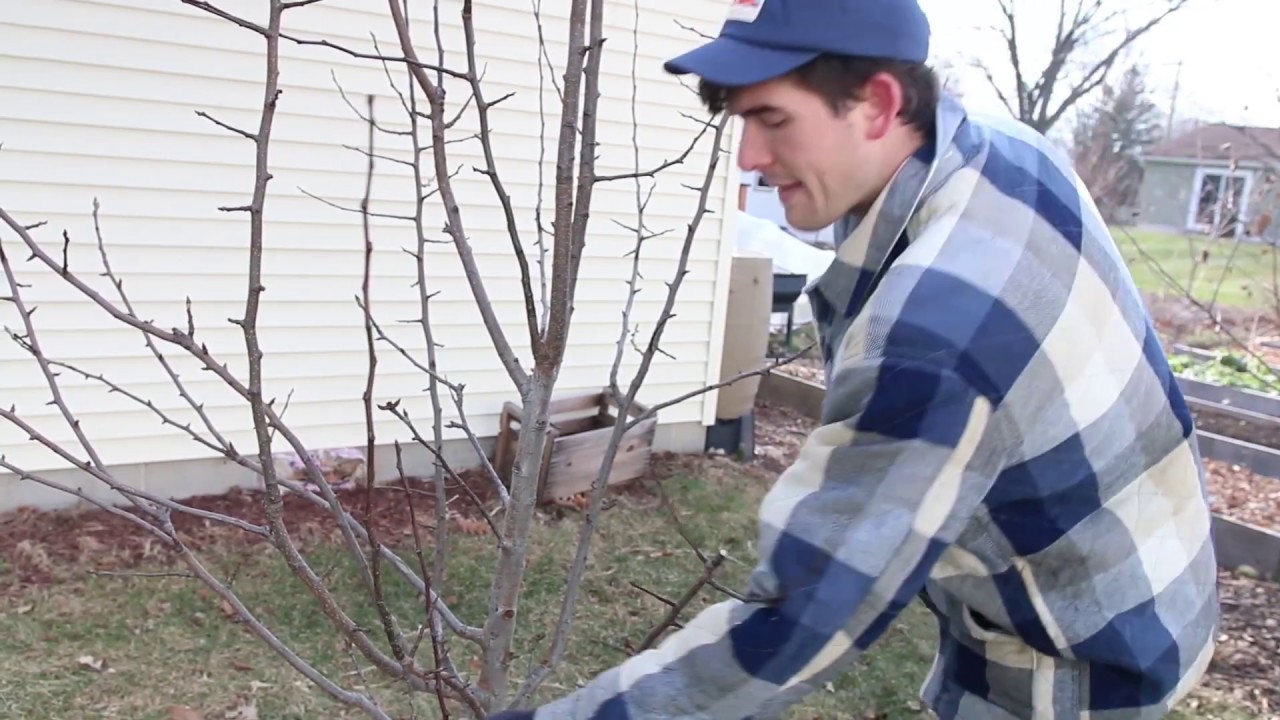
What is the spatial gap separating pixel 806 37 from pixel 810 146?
0.45 feet

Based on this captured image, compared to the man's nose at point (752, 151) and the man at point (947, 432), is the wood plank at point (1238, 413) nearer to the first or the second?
the man at point (947, 432)

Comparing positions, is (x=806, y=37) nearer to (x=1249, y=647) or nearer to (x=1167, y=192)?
(x=1249, y=647)

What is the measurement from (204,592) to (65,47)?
2503 mm

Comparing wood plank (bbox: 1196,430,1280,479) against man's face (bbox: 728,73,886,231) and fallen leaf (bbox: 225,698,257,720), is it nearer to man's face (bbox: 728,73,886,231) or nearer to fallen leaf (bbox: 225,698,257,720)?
fallen leaf (bbox: 225,698,257,720)

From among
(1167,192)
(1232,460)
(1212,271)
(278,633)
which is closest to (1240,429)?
(1232,460)

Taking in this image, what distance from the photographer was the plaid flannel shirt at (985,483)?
44.2 inches

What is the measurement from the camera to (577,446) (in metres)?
5.59

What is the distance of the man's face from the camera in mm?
1283

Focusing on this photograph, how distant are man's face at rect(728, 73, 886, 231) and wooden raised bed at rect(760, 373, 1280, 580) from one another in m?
1.99

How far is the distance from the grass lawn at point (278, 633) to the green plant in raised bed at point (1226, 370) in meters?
6.43

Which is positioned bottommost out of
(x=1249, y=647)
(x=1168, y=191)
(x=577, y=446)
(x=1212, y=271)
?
(x=1249, y=647)

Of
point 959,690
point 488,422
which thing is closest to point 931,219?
point 959,690

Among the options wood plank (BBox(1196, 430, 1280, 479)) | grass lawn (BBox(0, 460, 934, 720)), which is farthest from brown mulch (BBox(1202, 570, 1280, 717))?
wood plank (BBox(1196, 430, 1280, 479))

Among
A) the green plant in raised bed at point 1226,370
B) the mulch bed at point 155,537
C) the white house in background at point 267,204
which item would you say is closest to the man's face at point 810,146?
the mulch bed at point 155,537
